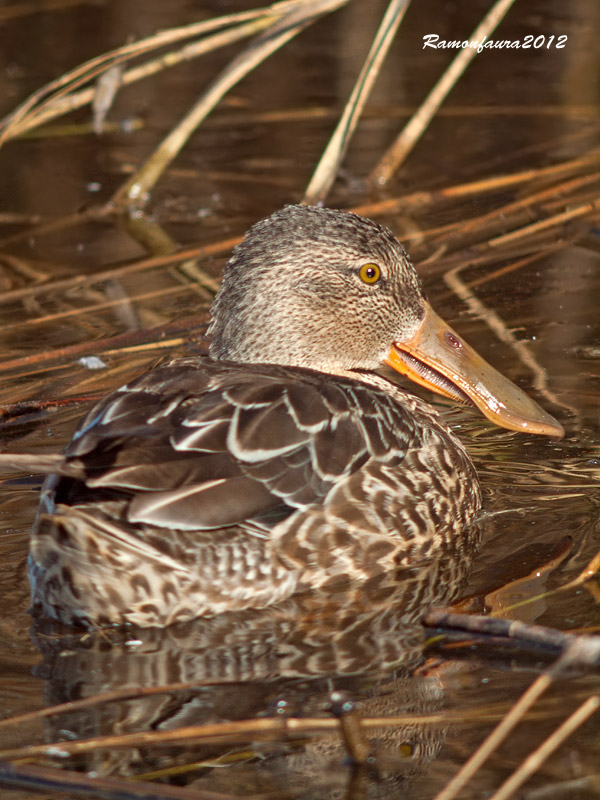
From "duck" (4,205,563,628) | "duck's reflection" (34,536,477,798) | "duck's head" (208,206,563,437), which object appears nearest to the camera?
"duck's reflection" (34,536,477,798)

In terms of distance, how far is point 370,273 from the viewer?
5.46 m

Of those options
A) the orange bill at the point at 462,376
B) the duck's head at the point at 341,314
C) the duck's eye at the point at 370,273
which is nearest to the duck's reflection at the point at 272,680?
the orange bill at the point at 462,376

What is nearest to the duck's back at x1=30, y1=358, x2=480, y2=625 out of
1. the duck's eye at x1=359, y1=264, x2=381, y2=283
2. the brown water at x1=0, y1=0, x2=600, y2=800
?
the brown water at x1=0, y1=0, x2=600, y2=800

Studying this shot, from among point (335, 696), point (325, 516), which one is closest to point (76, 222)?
point (325, 516)

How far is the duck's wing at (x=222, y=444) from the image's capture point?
4.06 m

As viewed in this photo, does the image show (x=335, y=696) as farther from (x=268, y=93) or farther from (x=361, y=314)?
(x=268, y=93)

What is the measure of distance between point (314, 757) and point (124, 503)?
3.51ft

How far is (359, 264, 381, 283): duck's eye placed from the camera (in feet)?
17.8

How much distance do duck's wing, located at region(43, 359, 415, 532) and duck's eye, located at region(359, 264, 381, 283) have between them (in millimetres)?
671

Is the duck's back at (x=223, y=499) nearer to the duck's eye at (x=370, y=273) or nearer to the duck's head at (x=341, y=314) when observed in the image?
the duck's head at (x=341, y=314)

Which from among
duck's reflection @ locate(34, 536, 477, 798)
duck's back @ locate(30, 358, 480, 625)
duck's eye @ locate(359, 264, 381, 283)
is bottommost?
duck's reflection @ locate(34, 536, 477, 798)

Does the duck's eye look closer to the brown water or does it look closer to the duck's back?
the duck's back

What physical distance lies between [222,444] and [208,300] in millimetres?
3141

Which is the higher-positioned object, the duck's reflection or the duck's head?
the duck's head
